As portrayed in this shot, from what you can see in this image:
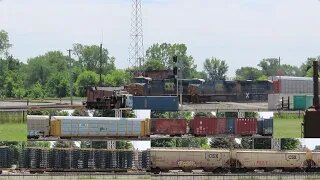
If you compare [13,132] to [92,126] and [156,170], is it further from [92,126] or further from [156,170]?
[156,170]

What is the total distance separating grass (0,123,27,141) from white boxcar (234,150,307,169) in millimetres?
14813

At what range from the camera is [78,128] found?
38531mm

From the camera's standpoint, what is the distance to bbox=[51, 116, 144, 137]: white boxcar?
38188mm

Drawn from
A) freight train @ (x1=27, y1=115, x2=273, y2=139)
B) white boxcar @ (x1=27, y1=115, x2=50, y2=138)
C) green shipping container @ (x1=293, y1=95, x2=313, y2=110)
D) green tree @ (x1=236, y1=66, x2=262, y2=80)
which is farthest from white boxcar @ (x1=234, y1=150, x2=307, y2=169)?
green tree @ (x1=236, y1=66, x2=262, y2=80)

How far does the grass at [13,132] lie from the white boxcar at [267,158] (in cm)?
1481

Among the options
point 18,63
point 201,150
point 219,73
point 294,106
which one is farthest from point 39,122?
point 219,73

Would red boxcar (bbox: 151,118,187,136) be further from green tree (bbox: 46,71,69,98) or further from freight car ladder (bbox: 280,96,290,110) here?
green tree (bbox: 46,71,69,98)

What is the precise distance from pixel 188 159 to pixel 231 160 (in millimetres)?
2237

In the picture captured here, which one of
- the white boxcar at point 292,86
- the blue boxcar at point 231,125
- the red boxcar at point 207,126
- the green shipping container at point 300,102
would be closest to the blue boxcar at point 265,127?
the blue boxcar at point 231,125

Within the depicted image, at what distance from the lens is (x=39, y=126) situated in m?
38.4

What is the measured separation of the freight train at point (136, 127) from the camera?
125 ft

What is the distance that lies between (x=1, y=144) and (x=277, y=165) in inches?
530

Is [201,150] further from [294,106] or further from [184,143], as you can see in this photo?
[294,106]

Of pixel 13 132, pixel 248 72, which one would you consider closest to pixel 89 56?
pixel 248 72
